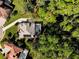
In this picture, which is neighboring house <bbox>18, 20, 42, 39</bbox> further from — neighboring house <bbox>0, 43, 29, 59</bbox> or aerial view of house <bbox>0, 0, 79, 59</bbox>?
neighboring house <bbox>0, 43, 29, 59</bbox>

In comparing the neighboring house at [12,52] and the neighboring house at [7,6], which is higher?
the neighboring house at [7,6]

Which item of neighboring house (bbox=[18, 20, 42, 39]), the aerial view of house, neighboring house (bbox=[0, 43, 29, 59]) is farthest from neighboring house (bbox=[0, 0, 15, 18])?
neighboring house (bbox=[0, 43, 29, 59])

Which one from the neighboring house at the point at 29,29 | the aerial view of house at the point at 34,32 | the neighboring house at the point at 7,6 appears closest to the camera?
the aerial view of house at the point at 34,32

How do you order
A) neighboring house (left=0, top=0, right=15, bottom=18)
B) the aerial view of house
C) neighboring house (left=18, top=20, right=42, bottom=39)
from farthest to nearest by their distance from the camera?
Result: neighboring house (left=0, top=0, right=15, bottom=18) → neighboring house (left=18, top=20, right=42, bottom=39) → the aerial view of house

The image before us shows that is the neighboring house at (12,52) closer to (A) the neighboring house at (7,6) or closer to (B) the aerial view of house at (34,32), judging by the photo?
(B) the aerial view of house at (34,32)

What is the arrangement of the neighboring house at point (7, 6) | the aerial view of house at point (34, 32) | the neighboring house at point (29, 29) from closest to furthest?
the aerial view of house at point (34, 32)
the neighboring house at point (29, 29)
the neighboring house at point (7, 6)

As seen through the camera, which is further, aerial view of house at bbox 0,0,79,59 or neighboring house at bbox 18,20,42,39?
neighboring house at bbox 18,20,42,39

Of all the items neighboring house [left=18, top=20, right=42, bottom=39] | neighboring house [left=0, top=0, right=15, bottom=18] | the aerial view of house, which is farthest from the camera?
neighboring house [left=0, top=0, right=15, bottom=18]

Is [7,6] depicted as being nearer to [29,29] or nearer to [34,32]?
[29,29]

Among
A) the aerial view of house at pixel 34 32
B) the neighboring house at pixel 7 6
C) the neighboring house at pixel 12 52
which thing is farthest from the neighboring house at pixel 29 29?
the neighboring house at pixel 7 6

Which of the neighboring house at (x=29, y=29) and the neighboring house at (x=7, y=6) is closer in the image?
the neighboring house at (x=29, y=29)
